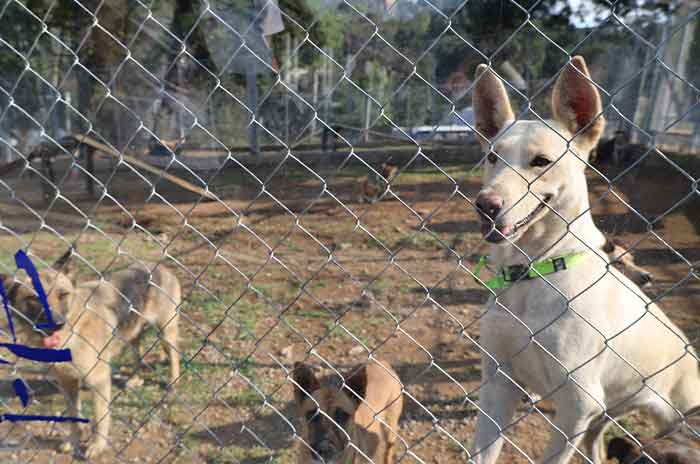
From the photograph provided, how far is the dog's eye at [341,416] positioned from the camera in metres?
2.78

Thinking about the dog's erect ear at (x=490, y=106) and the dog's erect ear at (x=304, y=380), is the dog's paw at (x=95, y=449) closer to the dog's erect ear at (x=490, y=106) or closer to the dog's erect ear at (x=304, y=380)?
the dog's erect ear at (x=304, y=380)

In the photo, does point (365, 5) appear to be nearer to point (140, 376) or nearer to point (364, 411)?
point (364, 411)

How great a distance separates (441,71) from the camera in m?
2.60

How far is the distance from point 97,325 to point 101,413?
655 millimetres

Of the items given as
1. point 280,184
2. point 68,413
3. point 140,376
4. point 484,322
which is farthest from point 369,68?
point 68,413

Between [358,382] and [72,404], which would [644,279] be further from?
[72,404]

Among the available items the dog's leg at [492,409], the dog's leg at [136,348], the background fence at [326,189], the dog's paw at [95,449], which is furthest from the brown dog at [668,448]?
the dog's leg at [136,348]

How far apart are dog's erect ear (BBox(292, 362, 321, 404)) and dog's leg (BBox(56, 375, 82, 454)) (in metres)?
1.60

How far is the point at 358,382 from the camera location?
8.98 ft

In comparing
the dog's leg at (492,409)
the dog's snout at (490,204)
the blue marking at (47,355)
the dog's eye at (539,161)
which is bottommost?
the blue marking at (47,355)

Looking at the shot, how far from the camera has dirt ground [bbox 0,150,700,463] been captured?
9.51ft

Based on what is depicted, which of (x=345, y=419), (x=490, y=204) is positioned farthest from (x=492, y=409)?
A: (x=490, y=204)

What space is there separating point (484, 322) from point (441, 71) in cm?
126

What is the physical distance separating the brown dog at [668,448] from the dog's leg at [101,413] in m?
2.90
